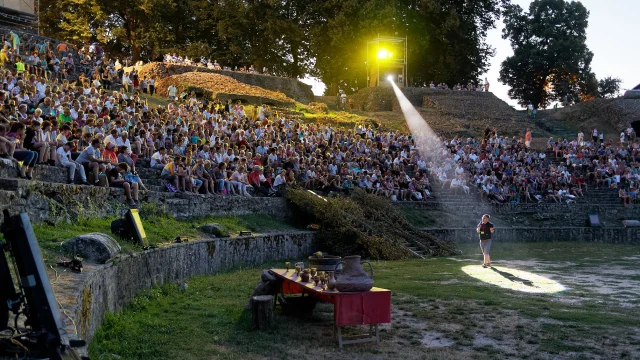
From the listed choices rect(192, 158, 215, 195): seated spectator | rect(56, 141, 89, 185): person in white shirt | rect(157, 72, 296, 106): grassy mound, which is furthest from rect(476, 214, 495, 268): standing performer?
rect(157, 72, 296, 106): grassy mound

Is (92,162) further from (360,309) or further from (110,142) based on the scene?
(360,309)

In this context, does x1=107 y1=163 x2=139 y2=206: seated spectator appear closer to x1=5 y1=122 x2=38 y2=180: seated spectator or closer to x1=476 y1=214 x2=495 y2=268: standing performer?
x1=5 y1=122 x2=38 y2=180: seated spectator

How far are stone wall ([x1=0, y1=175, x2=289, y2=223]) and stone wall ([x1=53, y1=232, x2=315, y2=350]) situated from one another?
1.35 metres

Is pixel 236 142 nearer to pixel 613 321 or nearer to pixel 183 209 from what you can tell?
pixel 183 209

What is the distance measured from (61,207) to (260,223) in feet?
29.0

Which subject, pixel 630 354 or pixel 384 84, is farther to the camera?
pixel 384 84

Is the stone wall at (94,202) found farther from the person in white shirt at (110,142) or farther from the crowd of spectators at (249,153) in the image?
the person in white shirt at (110,142)

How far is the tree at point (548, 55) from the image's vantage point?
59.5 meters

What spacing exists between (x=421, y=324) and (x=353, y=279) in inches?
73.8

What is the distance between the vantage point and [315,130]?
30578mm

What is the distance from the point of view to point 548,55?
2347 inches

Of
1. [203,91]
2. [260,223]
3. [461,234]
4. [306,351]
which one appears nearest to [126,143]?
[260,223]

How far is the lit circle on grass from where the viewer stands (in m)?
14.2

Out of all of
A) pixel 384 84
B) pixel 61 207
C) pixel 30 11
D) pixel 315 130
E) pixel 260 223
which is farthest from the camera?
pixel 384 84
